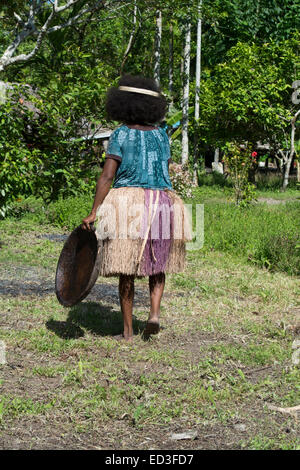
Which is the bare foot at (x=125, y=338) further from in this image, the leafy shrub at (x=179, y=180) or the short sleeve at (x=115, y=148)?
the leafy shrub at (x=179, y=180)

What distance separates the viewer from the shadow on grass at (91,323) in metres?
5.34

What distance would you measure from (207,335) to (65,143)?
668cm

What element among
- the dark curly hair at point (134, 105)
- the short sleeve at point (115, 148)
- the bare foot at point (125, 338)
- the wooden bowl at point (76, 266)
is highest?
the dark curly hair at point (134, 105)

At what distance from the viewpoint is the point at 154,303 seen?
506 centimetres

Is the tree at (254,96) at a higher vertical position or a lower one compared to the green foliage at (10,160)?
higher

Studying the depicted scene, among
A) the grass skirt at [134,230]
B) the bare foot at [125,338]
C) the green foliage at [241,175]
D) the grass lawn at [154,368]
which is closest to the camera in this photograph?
the grass lawn at [154,368]

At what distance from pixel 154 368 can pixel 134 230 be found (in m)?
1.02

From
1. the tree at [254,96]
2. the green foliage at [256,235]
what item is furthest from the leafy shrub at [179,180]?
the tree at [254,96]

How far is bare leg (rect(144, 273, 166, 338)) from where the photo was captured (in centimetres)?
504

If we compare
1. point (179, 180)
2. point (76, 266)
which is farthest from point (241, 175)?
point (76, 266)

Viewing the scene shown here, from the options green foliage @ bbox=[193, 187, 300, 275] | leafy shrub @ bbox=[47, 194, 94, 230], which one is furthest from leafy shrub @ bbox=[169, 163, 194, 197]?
leafy shrub @ bbox=[47, 194, 94, 230]

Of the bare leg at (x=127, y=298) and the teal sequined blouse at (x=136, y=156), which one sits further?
the bare leg at (x=127, y=298)

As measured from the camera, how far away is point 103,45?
29438 mm
